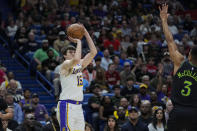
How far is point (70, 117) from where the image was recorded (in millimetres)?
6406

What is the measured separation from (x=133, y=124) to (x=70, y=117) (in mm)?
4479

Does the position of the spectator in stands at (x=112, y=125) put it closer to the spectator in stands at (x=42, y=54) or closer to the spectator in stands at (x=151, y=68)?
the spectator in stands at (x=42, y=54)

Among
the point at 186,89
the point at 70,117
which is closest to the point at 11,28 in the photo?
the point at 70,117

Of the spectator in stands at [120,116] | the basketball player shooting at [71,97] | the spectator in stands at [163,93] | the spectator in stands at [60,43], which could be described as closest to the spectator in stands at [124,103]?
the spectator in stands at [120,116]

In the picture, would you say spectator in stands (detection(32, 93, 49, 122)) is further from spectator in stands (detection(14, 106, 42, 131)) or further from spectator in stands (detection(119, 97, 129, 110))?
spectator in stands (detection(119, 97, 129, 110))

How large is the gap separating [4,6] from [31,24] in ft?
14.2

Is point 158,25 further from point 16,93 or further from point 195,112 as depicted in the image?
point 195,112

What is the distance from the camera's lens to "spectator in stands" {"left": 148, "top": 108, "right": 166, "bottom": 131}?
34.3 feet

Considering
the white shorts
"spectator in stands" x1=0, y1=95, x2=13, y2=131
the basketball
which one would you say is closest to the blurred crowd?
"spectator in stands" x1=0, y1=95, x2=13, y2=131

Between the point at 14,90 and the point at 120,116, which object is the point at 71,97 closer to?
the point at 120,116

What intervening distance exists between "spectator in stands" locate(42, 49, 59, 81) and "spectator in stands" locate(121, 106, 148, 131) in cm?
394

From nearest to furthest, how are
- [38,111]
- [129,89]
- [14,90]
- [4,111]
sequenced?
[4,111] < [38,111] < [14,90] < [129,89]

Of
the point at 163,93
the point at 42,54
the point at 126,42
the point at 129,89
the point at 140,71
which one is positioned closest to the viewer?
the point at 129,89

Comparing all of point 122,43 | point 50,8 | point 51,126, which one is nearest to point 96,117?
point 51,126
